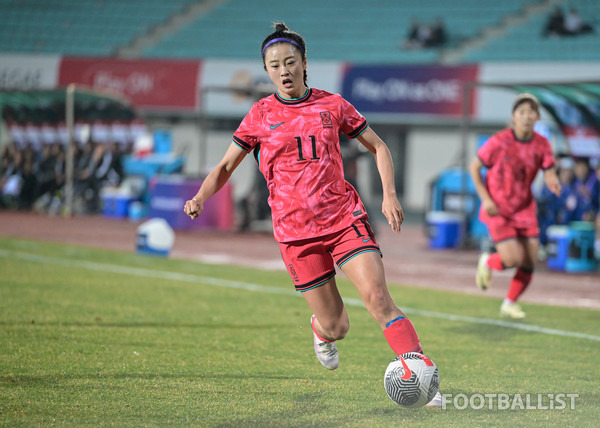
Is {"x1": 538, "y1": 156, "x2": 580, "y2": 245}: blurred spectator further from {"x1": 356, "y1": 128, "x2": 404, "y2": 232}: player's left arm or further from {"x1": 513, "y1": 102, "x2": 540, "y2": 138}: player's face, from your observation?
{"x1": 356, "y1": 128, "x2": 404, "y2": 232}: player's left arm

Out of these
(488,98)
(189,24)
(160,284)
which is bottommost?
(160,284)

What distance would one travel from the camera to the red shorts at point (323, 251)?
532cm

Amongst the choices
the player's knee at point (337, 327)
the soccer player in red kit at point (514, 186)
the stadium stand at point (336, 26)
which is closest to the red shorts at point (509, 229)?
the soccer player in red kit at point (514, 186)

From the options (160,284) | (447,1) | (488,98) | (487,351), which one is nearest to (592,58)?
(488,98)

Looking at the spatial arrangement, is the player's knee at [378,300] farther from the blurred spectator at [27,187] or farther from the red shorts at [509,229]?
the blurred spectator at [27,187]

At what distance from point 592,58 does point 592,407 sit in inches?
880

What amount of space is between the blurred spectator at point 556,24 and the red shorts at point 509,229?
64.6 feet

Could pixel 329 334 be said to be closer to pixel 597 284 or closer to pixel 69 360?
pixel 69 360

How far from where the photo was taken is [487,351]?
24.4 feet

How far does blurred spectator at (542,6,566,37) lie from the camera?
89.2ft

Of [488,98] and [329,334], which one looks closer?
[329,334]

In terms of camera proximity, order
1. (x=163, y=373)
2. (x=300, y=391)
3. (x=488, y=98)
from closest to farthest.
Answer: (x=300, y=391), (x=163, y=373), (x=488, y=98)

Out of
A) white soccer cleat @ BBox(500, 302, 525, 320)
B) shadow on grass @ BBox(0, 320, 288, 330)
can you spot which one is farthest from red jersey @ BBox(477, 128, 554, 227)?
shadow on grass @ BBox(0, 320, 288, 330)

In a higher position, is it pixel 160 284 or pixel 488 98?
pixel 488 98
